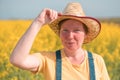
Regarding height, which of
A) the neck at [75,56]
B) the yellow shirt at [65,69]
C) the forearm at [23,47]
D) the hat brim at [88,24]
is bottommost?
the yellow shirt at [65,69]

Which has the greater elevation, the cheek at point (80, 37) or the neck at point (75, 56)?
the cheek at point (80, 37)

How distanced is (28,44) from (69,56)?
0.37 m

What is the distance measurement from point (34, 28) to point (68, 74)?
37 centimetres

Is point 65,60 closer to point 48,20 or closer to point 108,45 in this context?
point 48,20

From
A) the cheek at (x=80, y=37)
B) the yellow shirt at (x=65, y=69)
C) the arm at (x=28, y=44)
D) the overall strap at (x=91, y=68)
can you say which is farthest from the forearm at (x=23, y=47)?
the overall strap at (x=91, y=68)

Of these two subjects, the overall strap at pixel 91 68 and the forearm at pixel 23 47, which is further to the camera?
the overall strap at pixel 91 68

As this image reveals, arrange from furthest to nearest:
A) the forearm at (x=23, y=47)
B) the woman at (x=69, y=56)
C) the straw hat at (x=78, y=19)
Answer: the straw hat at (x=78, y=19) → the woman at (x=69, y=56) → the forearm at (x=23, y=47)

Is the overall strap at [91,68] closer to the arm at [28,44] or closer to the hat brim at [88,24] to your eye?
the hat brim at [88,24]

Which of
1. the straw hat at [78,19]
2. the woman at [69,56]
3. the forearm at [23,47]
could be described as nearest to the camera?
the forearm at [23,47]

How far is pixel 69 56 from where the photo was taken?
327 cm

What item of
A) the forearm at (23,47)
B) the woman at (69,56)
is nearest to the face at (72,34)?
the woman at (69,56)

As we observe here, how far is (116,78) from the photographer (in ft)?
21.9

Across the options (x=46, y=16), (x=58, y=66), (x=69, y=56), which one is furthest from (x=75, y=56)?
(x=46, y=16)

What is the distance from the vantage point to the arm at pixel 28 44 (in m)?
2.99
